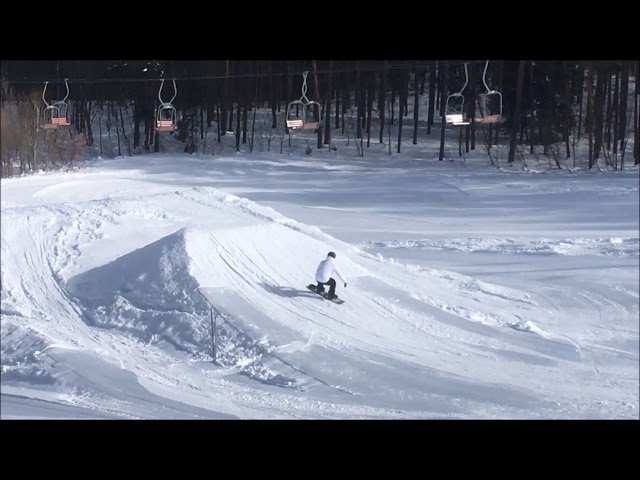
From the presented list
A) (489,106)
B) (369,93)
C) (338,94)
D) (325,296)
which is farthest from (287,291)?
(369,93)

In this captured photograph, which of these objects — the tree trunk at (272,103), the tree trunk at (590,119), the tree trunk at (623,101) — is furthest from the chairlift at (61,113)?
the tree trunk at (623,101)

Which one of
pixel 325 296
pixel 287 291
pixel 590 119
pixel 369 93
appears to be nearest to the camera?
pixel 325 296

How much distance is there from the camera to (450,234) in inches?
585

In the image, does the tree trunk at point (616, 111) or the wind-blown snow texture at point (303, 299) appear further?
the tree trunk at point (616, 111)

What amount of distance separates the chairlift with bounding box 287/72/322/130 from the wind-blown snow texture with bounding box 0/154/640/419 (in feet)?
6.44

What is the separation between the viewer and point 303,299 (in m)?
10.8

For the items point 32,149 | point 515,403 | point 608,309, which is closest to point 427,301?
point 608,309

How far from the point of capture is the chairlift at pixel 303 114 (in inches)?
416

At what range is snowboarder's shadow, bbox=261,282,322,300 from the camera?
429 inches

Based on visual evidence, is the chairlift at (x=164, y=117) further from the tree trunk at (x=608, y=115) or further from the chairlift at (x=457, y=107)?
the tree trunk at (x=608, y=115)

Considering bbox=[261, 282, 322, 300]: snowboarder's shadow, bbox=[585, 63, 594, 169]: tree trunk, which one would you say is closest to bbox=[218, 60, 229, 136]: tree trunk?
bbox=[261, 282, 322, 300]: snowboarder's shadow

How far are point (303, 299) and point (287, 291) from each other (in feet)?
1.03

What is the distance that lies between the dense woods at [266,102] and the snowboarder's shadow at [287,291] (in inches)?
87.3

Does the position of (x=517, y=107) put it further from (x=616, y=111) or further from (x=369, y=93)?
(x=369, y=93)
